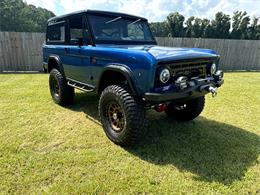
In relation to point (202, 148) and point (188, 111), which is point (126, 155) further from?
point (188, 111)

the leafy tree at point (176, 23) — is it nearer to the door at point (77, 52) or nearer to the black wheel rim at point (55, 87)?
the black wheel rim at point (55, 87)

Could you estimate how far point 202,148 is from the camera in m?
3.64

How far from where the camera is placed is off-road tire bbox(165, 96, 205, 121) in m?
4.43

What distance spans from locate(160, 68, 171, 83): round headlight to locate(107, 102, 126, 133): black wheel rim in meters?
0.83

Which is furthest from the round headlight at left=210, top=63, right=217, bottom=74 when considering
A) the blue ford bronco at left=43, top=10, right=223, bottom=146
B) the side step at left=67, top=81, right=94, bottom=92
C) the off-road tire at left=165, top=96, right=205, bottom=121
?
the side step at left=67, top=81, right=94, bottom=92

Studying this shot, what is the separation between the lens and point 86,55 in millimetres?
4223

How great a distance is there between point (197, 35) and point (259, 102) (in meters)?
39.4

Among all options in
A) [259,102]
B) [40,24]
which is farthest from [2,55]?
[40,24]

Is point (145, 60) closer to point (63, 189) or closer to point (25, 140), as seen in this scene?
point (63, 189)

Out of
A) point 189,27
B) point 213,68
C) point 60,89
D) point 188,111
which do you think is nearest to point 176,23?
point 189,27

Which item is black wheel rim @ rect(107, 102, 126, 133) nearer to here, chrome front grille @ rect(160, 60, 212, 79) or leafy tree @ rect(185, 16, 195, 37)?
chrome front grille @ rect(160, 60, 212, 79)

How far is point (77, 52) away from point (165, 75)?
2.09 meters

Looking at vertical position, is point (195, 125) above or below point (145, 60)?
below

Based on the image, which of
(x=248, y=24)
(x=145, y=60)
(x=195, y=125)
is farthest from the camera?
(x=248, y=24)
